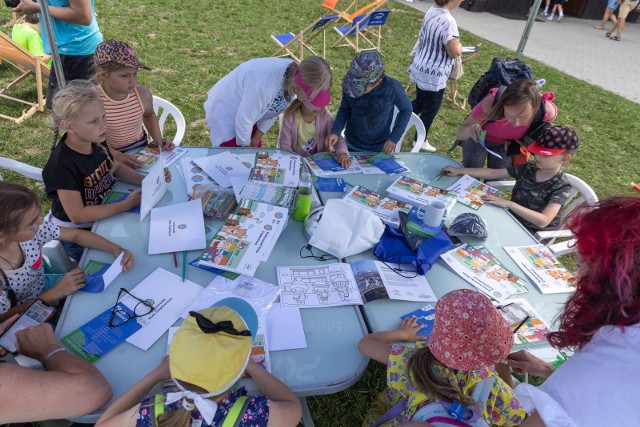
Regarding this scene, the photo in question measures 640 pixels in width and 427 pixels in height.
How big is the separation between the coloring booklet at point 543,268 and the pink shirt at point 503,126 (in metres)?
1.09

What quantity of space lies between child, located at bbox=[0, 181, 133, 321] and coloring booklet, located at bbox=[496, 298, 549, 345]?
1679mm

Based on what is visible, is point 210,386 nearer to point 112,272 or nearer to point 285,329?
point 285,329

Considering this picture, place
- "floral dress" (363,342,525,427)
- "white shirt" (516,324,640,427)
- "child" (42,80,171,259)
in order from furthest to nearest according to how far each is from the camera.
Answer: "child" (42,80,171,259) < "floral dress" (363,342,525,427) < "white shirt" (516,324,640,427)

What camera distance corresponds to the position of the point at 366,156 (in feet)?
9.78

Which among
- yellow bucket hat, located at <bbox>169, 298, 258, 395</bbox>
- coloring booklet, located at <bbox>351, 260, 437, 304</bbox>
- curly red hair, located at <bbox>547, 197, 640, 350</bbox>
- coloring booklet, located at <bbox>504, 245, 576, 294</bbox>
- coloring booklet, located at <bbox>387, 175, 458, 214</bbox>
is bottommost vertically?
coloring booklet, located at <bbox>351, 260, 437, 304</bbox>

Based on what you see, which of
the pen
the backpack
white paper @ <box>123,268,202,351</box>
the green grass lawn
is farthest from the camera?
the green grass lawn

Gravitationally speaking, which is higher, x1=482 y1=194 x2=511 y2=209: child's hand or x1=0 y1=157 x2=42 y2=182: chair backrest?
x1=482 y1=194 x2=511 y2=209: child's hand

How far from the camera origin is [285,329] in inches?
64.1

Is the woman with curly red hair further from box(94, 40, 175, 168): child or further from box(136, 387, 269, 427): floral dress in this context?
box(94, 40, 175, 168): child

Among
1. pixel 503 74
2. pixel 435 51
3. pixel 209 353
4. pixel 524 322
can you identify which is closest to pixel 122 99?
pixel 209 353

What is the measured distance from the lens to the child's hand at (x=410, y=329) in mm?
1633

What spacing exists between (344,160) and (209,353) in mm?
1932

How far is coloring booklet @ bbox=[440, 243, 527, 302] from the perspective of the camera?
1987 mm

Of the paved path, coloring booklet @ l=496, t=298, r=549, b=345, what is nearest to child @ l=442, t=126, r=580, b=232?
coloring booklet @ l=496, t=298, r=549, b=345
